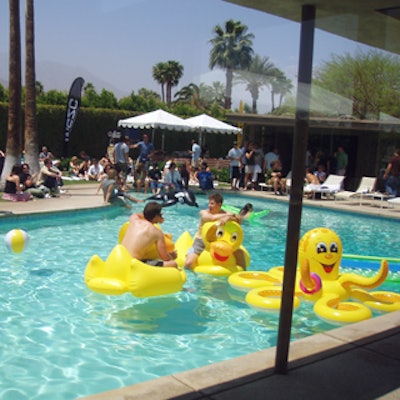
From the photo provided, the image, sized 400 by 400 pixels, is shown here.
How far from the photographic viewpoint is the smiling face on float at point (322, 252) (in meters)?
5.82

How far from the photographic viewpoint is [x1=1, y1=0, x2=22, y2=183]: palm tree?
535 inches

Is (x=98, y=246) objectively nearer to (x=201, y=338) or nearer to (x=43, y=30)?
(x=201, y=338)

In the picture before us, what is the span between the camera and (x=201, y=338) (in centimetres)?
497

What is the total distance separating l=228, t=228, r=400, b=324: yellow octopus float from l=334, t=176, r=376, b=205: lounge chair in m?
9.75

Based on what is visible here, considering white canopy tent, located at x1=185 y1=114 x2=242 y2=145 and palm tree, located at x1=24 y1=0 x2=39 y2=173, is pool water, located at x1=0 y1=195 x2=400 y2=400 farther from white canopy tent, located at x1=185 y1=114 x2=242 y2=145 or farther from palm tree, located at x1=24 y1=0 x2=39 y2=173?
white canopy tent, located at x1=185 y1=114 x2=242 y2=145

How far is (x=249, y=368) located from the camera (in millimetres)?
3377

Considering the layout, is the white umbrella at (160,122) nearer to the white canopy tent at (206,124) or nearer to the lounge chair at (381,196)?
the white canopy tent at (206,124)

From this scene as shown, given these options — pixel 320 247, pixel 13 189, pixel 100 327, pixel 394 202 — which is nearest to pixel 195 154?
pixel 394 202

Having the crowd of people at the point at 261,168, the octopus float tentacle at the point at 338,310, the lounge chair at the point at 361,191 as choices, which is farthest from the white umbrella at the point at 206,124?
the octopus float tentacle at the point at 338,310

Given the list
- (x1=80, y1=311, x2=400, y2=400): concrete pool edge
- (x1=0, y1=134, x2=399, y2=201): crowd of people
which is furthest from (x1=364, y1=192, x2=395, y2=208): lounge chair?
(x1=80, y1=311, x2=400, y2=400): concrete pool edge

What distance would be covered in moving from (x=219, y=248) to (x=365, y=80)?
2734mm

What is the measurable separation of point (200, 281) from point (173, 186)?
27.1 ft

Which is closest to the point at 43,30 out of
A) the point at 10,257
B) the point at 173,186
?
the point at 10,257

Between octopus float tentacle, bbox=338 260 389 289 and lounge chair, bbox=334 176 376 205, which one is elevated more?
lounge chair, bbox=334 176 376 205
